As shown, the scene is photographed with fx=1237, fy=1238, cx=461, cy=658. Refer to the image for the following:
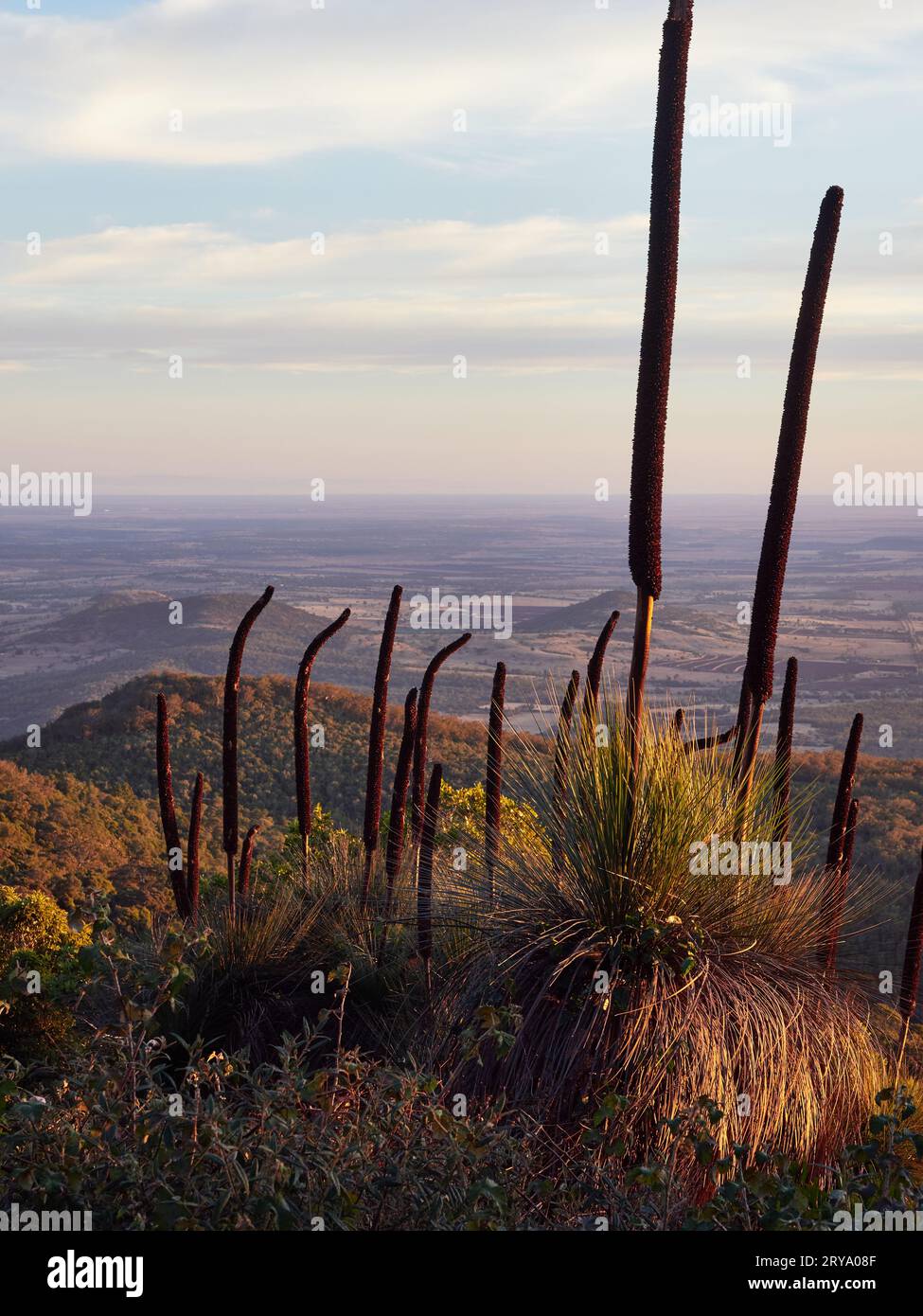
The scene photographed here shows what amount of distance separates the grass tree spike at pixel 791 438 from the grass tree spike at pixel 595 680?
80 centimetres

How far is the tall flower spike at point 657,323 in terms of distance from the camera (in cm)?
570

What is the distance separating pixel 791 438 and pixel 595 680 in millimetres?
1691

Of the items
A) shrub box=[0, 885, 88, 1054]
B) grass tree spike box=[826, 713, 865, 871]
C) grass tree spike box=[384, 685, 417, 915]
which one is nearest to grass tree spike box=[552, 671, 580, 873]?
Result: grass tree spike box=[826, 713, 865, 871]

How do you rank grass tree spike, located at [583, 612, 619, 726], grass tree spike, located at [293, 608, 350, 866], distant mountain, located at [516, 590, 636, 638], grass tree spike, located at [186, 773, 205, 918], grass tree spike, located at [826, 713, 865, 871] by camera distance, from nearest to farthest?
grass tree spike, located at [583, 612, 619, 726], grass tree spike, located at [826, 713, 865, 871], grass tree spike, located at [186, 773, 205, 918], grass tree spike, located at [293, 608, 350, 866], distant mountain, located at [516, 590, 636, 638]

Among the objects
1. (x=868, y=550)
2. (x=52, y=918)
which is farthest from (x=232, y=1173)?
(x=868, y=550)

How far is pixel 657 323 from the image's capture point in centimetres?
579

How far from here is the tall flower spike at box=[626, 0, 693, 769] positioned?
5.70m

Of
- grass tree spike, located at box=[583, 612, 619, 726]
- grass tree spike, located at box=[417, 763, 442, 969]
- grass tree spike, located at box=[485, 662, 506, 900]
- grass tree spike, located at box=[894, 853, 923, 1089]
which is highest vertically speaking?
grass tree spike, located at box=[583, 612, 619, 726]

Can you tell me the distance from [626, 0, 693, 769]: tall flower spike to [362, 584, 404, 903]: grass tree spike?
2.60 meters

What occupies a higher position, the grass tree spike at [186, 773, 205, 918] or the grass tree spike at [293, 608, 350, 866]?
the grass tree spike at [293, 608, 350, 866]

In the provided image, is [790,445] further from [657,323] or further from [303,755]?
[303,755]

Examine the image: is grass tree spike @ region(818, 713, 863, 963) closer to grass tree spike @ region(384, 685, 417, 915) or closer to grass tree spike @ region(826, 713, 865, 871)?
grass tree spike @ region(826, 713, 865, 871)

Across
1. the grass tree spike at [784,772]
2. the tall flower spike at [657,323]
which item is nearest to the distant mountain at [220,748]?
the grass tree spike at [784,772]

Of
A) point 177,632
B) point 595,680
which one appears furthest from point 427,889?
point 177,632
